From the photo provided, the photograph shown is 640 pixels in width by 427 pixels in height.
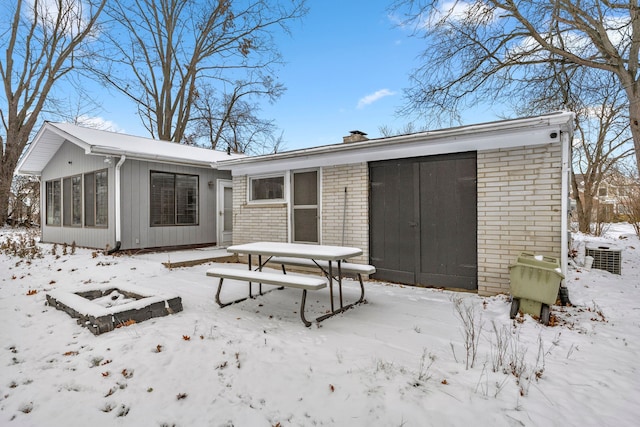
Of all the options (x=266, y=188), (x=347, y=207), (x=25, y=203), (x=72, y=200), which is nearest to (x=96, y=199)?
(x=72, y=200)

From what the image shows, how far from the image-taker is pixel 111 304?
4637 mm

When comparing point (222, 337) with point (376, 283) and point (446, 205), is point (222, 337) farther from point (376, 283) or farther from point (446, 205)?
point (446, 205)

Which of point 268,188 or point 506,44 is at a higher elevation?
point 506,44

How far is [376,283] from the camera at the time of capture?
619 centimetres

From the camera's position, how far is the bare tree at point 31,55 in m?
15.8

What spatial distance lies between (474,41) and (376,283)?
827cm

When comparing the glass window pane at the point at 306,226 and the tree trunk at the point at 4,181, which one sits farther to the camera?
the tree trunk at the point at 4,181

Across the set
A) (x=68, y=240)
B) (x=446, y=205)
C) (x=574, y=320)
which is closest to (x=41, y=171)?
(x=68, y=240)

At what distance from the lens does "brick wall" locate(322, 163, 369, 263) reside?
640 centimetres

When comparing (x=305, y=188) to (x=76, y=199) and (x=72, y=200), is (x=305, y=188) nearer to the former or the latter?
(x=76, y=199)

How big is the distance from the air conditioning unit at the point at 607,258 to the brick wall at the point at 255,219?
6482 mm

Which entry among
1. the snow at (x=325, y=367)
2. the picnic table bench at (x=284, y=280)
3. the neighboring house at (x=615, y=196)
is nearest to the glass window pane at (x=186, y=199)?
the snow at (x=325, y=367)

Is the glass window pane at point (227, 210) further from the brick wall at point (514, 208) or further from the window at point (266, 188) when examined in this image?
the brick wall at point (514, 208)

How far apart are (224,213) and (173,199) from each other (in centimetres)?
168
